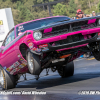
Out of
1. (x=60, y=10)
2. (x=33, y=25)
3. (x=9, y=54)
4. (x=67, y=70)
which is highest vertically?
(x=33, y=25)

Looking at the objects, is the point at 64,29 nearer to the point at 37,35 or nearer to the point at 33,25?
the point at 37,35

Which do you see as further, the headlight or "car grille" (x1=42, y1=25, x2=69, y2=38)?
"car grille" (x1=42, y1=25, x2=69, y2=38)

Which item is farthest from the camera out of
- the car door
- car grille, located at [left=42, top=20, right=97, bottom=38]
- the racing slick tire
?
the racing slick tire

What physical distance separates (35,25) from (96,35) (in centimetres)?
172

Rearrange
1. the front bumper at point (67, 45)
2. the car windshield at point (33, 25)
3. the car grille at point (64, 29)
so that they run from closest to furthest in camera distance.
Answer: the front bumper at point (67, 45), the car grille at point (64, 29), the car windshield at point (33, 25)

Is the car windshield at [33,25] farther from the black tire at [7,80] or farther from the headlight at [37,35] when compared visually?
the headlight at [37,35]

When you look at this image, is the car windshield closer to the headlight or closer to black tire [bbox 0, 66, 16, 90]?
black tire [bbox 0, 66, 16, 90]

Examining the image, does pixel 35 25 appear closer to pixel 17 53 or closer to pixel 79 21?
pixel 17 53

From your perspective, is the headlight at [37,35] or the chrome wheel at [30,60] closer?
the headlight at [37,35]

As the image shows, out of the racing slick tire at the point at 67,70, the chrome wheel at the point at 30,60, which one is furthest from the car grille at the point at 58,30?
the racing slick tire at the point at 67,70

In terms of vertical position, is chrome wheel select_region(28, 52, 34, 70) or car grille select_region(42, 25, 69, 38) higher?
car grille select_region(42, 25, 69, 38)

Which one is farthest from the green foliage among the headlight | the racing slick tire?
the headlight

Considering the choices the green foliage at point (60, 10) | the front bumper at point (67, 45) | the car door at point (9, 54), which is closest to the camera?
the front bumper at point (67, 45)

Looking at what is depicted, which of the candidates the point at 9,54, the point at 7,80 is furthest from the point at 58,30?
the point at 7,80
